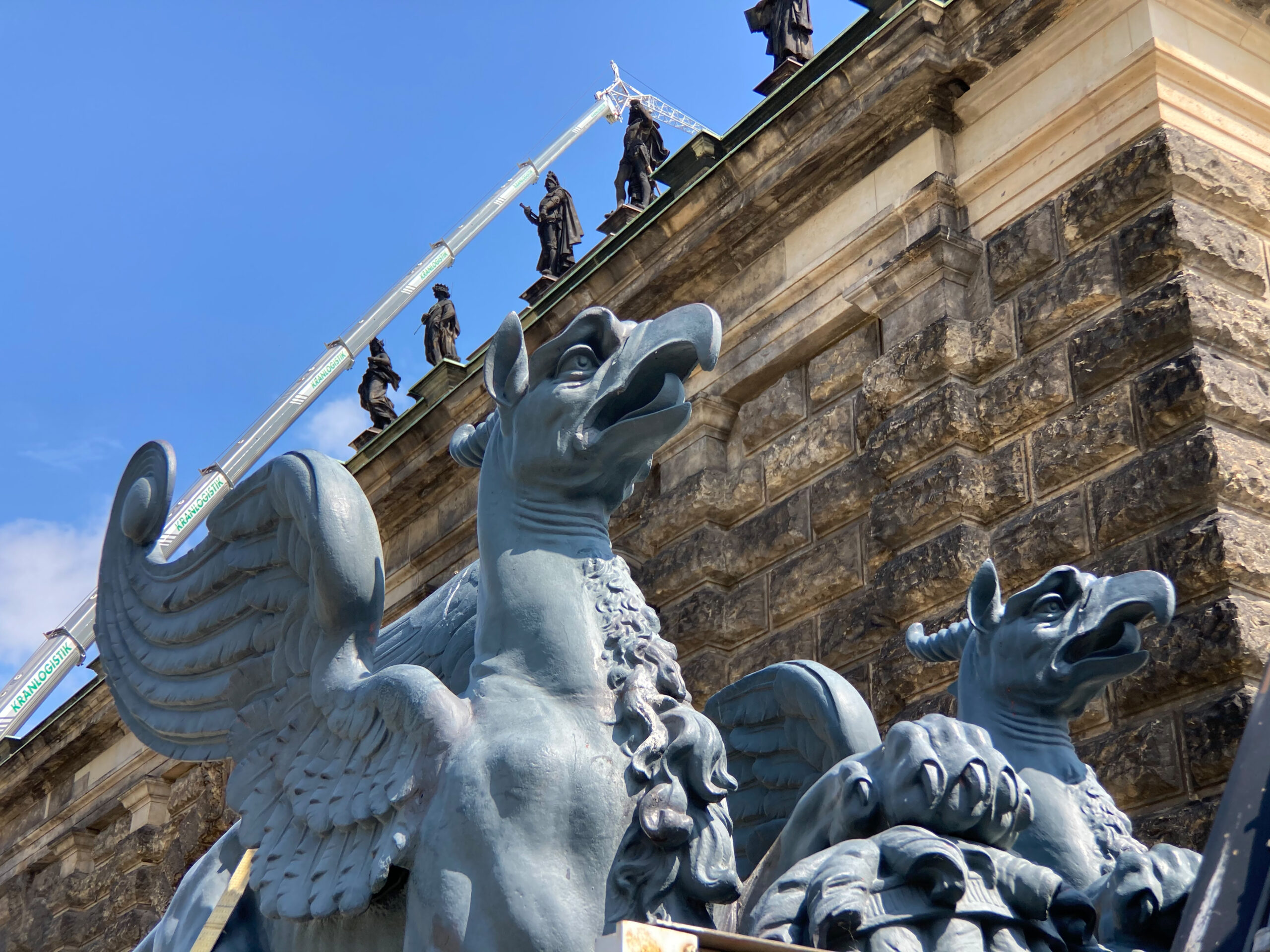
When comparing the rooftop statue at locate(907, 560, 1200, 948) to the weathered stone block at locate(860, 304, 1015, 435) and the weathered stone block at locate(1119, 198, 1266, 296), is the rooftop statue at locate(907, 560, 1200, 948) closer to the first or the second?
the weathered stone block at locate(1119, 198, 1266, 296)

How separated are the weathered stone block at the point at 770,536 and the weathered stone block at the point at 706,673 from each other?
401 millimetres

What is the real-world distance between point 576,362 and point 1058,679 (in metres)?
1.01

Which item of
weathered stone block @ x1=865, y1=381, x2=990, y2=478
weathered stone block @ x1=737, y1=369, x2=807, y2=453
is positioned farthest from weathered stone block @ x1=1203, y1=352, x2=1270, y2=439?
weathered stone block @ x1=737, y1=369, x2=807, y2=453

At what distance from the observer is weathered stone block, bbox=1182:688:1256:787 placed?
466 centimetres

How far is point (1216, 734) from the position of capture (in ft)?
15.4

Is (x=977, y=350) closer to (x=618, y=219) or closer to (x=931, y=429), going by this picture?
(x=931, y=429)

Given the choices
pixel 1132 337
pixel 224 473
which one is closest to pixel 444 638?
pixel 1132 337

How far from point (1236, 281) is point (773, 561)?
7.76 ft

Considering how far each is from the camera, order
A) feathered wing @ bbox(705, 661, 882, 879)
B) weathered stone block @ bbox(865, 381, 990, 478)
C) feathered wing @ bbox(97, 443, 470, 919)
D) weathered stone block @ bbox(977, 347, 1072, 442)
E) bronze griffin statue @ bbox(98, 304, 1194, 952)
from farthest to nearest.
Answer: weathered stone block @ bbox(865, 381, 990, 478) → weathered stone block @ bbox(977, 347, 1072, 442) → feathered wing @ bbox(705, 661, 882, 879) → feathered wing @ bbox(97, 443, 470, 919) → bronze griffin statue @ bbox(98, 304, 1194, 952)

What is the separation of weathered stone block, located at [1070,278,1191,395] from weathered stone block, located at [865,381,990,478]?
208mm

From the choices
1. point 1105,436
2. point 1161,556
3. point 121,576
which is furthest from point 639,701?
point 1105,436

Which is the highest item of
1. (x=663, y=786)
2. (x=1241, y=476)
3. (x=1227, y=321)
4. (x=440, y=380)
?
(x=440, y=380)

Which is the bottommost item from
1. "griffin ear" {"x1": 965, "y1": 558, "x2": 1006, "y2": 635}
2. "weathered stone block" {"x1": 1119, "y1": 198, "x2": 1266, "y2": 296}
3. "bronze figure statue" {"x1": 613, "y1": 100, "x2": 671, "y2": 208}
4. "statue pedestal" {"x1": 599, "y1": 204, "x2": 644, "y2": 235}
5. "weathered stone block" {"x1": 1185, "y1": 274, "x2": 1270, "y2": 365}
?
"griffin ear" {"x1": 965, "y1": 558, "x2": 1006, "y2": 635}

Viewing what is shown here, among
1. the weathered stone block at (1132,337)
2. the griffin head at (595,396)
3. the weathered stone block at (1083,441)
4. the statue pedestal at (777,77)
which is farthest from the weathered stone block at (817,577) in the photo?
the griffin head at (595,396)
